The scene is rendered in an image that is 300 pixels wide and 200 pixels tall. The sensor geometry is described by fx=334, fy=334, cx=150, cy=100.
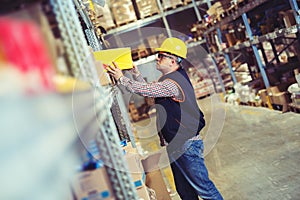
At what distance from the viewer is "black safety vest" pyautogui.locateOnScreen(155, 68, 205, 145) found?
292 cm

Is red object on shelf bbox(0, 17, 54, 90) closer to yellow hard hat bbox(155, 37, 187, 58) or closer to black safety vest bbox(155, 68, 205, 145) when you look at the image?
black safety vest bbox(155, 68, 205, 145)

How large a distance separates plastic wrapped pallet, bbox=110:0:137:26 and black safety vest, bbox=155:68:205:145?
900 centimetres

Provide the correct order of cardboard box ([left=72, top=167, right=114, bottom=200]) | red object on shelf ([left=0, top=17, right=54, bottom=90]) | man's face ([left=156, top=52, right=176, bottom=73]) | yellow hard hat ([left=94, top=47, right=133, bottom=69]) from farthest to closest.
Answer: man's face ([left=156, top=52, right=176, bottom=73]) < yellow hard hat ([left=94, top=47, right=133, bottom=69]) < cardboard box ([left=72, top=167, right=114, bottom=200]) < red object on shelf ([left=0, top=17, right=54, bottom=90])

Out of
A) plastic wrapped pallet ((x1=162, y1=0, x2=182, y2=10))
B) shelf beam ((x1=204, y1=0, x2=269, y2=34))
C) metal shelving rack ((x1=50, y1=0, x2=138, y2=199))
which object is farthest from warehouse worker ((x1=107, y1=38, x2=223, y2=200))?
plastic wrapped pallet ((x1=162, y1=0, x2=182, y2=10))

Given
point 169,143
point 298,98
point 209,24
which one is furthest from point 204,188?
point 209,24

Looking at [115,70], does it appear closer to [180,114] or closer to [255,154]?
[180,114]

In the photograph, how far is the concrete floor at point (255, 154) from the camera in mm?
3826

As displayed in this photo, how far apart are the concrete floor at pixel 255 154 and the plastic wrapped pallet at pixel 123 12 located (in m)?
5.05

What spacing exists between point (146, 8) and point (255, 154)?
8136 mm

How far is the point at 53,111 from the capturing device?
93cm

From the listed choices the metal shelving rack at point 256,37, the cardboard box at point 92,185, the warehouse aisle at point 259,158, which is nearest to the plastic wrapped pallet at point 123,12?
the metal shelving rack at point 256,37

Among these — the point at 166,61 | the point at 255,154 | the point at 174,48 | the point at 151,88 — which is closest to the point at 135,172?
the point at 151,88

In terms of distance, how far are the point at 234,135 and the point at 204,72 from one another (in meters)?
7.31

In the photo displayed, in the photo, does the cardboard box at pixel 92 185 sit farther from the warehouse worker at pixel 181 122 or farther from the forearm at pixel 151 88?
the warehouse worker at pixel 181 122
